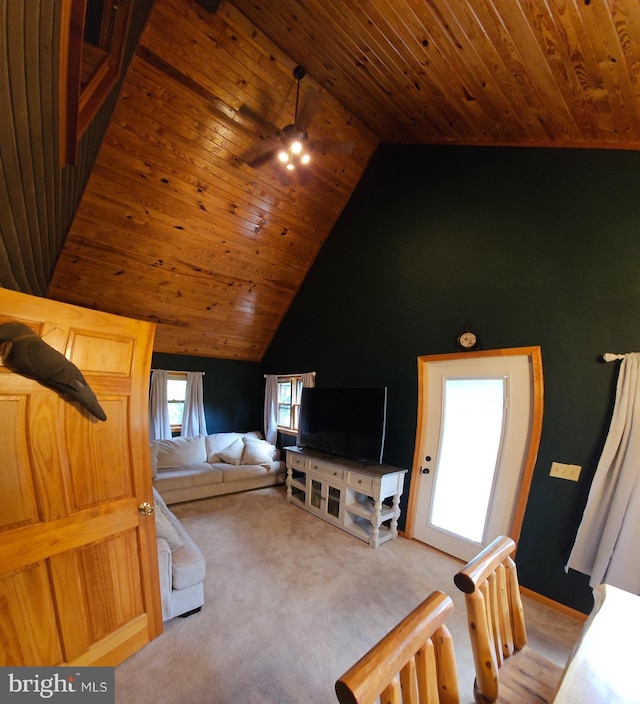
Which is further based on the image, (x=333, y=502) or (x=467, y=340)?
(x=333, y=502)

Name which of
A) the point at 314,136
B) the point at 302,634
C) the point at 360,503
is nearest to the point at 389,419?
the point at 360,503

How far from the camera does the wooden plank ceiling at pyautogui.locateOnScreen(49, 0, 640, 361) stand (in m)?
1.67

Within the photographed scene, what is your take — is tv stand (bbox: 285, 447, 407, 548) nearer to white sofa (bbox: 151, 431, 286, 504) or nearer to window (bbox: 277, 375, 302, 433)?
white sofa (bbox: 151, 431, 286, 504)

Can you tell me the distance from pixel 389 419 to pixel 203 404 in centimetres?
374

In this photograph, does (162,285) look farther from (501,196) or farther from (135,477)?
(501,196)

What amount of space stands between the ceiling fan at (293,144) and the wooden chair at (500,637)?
298 cm

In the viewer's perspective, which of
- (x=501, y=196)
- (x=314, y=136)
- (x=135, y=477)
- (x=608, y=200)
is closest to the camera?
(x=135, y=477)

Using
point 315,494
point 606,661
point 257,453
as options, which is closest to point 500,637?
point 606,661

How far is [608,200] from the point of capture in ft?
7.32

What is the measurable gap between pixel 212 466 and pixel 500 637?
4.20 meters

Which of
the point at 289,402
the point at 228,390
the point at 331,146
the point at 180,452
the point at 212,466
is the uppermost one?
the point at 331,146

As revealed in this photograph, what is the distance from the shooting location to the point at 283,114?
3.10m

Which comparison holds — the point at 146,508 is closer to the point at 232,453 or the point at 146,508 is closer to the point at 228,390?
the point at 232,453

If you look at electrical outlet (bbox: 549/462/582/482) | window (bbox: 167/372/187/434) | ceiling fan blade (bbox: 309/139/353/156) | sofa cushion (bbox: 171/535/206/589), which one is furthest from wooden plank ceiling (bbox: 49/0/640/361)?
sofa cushion (bbox: 171/535/206/589)
